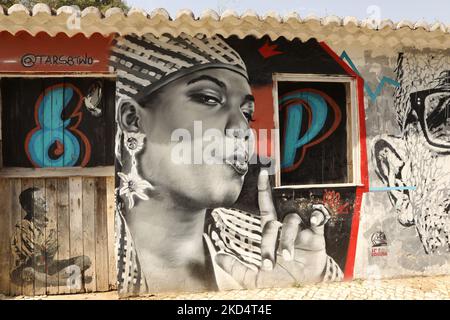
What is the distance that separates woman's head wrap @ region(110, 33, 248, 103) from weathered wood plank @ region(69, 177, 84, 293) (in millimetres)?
1264

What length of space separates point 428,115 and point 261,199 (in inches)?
100

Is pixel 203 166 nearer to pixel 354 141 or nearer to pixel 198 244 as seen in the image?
pixel 198 244

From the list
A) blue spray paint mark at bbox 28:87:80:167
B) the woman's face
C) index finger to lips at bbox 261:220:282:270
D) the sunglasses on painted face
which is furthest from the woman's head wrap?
the sunglasses on painted face

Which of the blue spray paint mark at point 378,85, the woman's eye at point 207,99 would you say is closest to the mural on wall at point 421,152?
the blue spray paint mark at point 378,85

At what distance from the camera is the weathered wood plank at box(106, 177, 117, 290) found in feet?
15.2

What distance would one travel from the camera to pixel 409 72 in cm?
499

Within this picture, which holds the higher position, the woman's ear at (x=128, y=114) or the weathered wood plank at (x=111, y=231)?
the woman's ear at (x=128, y=114)

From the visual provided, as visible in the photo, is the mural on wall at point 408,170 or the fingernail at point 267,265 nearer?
the fingernail at point 267,265

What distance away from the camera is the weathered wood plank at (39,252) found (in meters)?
4.54

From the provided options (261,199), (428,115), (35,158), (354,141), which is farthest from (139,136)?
(428,115)

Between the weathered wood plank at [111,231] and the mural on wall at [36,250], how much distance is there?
1.50 ft

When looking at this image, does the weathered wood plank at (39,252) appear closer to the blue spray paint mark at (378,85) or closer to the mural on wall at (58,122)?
the mural on wall at (58,122)

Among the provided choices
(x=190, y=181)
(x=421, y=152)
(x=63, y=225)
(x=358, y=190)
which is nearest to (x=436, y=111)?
(x=421, y=152)

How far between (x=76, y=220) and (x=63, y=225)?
16cm
